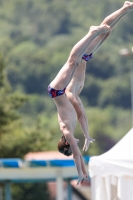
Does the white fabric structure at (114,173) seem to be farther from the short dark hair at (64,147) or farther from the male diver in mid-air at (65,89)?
the short dark hair at (64,147)

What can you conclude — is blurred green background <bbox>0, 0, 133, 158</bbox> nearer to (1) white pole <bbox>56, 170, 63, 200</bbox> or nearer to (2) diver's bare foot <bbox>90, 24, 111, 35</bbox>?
(1) white pole <bbox>56, 170, 63, 200</bbox>

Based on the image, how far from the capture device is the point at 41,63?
11000 cm

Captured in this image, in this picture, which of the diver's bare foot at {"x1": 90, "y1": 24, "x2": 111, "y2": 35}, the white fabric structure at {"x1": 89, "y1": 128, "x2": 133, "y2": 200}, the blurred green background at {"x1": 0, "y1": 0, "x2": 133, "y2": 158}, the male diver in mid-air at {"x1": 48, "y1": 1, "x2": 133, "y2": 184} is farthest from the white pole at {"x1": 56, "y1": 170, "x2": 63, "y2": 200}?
the blurred green background at {"x1": 0, "y1": 0, "x2": 133, "y2": 158}

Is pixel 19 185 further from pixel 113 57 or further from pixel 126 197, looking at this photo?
pixel 113 57

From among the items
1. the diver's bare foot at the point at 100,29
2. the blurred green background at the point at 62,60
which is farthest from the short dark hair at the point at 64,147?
the blurred green background at the point at 62,60

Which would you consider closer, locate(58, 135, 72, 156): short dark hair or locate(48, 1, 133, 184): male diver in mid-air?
locate(48, 1, 133, 184): male diver in mid-air

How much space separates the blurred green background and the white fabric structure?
6350cm

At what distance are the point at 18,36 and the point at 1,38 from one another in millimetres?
4436

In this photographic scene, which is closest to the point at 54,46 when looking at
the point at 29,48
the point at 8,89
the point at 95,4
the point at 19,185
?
the point at 29,48

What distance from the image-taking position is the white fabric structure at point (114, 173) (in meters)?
10.9

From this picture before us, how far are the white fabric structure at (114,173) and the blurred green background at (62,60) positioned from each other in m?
63.5

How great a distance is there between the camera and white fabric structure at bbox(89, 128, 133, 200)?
10.9 metres

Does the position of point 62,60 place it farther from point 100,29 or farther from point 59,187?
point 100,29

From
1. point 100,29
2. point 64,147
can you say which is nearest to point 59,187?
point 64,147
